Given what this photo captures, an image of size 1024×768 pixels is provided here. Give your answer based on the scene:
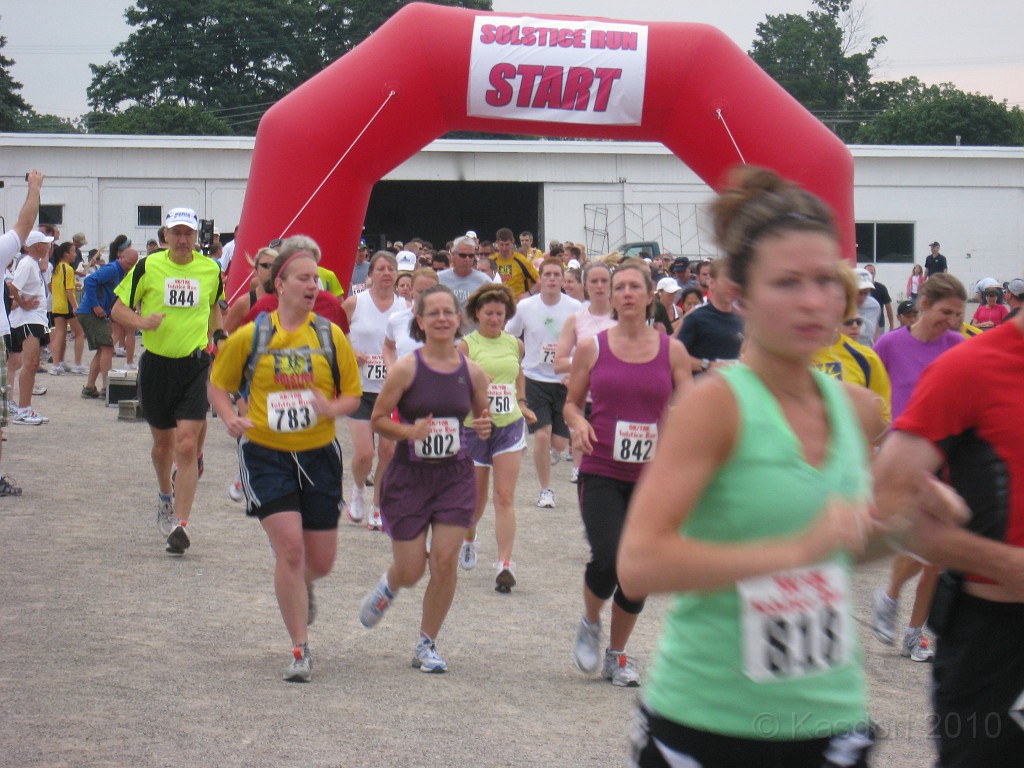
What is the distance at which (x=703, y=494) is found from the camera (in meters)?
2.29

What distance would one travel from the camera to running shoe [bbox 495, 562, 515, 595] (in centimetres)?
793

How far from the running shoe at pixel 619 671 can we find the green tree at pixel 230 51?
79446 mm

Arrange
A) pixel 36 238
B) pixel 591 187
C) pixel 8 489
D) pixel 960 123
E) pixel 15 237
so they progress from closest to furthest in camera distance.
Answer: pixel 15 237 → pixel 8 489 → pixel 36 238 → pixel 591 187 → pixel 960 123

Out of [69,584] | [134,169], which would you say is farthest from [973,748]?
[134,169]

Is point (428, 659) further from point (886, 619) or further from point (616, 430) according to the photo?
point (886, 619)

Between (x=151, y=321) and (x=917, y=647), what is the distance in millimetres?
5315

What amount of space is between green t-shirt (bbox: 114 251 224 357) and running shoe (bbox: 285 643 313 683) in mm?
A: 3558

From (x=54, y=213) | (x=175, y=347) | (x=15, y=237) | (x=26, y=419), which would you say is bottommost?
(x=26, y=419)

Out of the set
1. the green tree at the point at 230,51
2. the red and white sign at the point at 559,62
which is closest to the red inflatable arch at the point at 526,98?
the red and white sign at the point at 559,62

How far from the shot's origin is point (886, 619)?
23.0ft

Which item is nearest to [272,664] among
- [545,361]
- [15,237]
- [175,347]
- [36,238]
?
[175,347]

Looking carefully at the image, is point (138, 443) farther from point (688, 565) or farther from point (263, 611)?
point (688, 565)

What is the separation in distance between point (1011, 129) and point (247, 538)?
6791cm

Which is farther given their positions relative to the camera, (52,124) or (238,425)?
(52,124)
